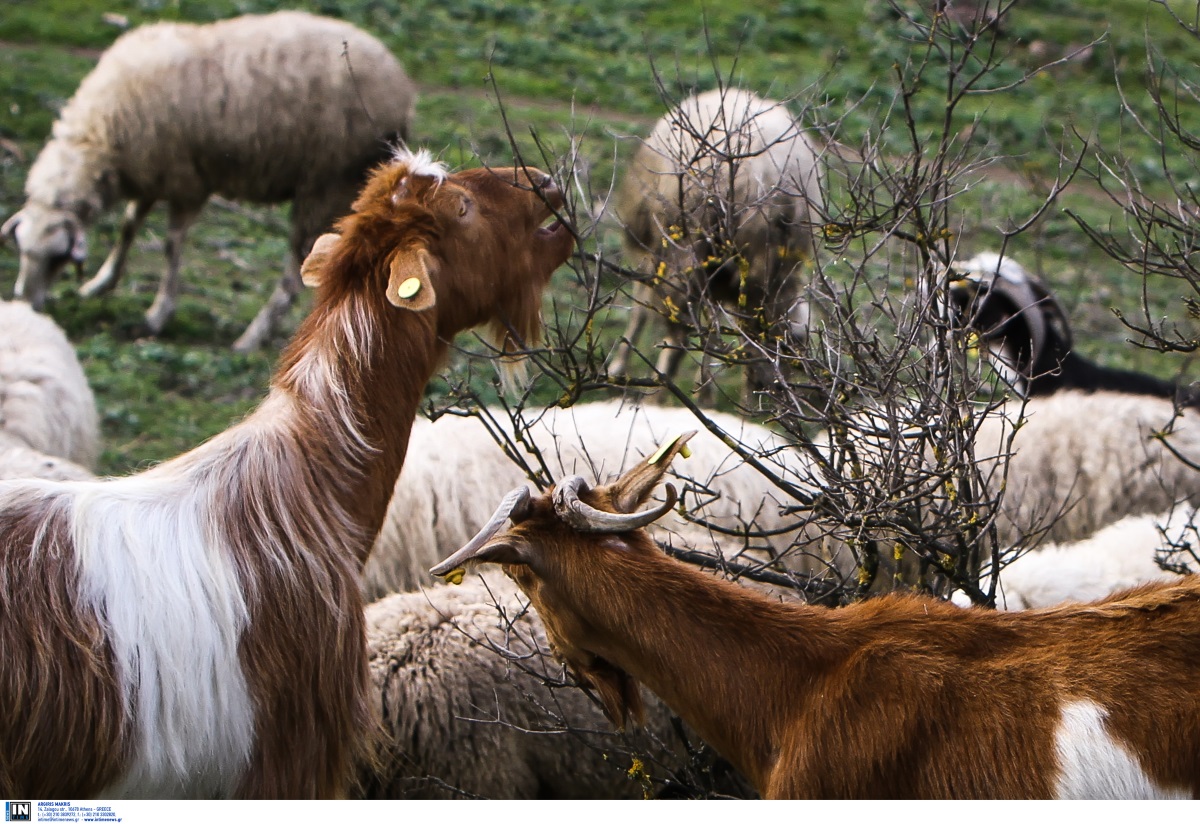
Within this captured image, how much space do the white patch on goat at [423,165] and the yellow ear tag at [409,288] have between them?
418 millimetres

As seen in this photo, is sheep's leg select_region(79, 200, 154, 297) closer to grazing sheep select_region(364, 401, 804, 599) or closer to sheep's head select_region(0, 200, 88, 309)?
sheep's head select_region(0, 200, 88, 309)

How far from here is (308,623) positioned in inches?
121

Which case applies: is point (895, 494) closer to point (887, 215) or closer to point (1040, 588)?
point (887, 215)

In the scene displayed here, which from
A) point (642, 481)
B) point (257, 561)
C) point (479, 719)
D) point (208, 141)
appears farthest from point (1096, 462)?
point (208, 141)

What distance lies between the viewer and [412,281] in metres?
3.14

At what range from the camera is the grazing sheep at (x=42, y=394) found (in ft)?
18.4

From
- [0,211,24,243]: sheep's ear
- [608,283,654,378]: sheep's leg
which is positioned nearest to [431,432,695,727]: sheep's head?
[608,283,654,378]: sheep's leg

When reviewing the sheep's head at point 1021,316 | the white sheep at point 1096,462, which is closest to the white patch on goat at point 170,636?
the white sheep at point 1096,462

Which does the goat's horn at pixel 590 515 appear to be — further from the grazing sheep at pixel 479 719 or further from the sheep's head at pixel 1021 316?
the sheep's head at pixel 1021 316

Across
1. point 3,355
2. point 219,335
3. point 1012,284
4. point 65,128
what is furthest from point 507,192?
point 65,128

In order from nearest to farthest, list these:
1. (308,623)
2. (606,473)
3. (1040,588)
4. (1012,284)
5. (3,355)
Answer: (308,623)
(1040,588)
(606,473)
(3,355)
(1012,284)

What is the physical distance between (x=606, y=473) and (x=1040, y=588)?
1.59 meters

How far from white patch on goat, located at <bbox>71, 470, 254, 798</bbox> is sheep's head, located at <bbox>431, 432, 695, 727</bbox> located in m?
0.55

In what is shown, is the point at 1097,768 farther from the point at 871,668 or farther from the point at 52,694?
the point at 52,694
